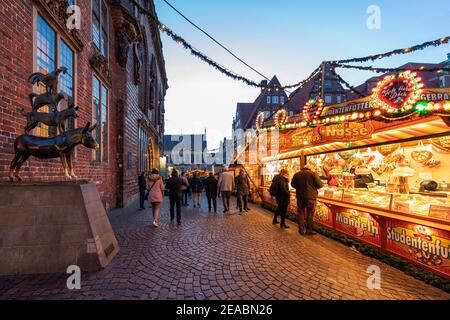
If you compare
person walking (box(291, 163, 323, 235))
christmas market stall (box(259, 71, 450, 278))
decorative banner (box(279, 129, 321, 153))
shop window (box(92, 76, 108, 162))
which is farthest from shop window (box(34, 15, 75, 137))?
decorative banner (box(279, 129, 321, 153))

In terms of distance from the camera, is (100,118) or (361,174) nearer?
(361,174)

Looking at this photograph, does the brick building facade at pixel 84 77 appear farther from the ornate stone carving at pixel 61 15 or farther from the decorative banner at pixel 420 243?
the decorative banner at pixel 420 243

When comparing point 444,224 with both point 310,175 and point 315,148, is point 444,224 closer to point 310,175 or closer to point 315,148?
point 310,175

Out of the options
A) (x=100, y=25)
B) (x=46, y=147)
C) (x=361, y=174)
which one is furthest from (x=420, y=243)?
(x=100, y=25)

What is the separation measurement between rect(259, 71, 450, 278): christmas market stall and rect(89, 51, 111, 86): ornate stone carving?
23.5 ft

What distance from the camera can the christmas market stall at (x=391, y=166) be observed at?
13.3ft

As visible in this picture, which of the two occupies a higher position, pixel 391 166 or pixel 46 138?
pixel 46 138

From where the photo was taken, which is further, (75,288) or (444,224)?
(444,224)

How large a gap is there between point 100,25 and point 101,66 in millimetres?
1789

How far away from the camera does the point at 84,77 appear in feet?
24.1

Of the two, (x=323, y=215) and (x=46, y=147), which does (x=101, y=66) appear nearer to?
(x=46, y=147)
